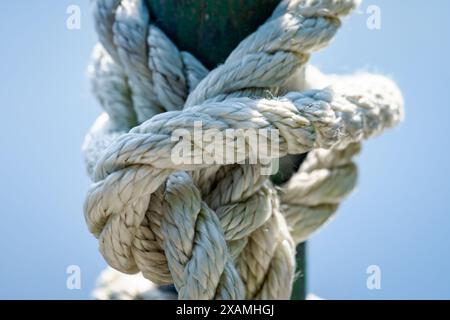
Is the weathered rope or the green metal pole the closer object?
the weathered rope

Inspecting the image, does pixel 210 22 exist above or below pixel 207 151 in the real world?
above

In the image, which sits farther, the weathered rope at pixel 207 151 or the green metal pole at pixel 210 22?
the green metal pole at pixel 210 22

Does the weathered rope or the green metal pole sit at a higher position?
the green metal pole

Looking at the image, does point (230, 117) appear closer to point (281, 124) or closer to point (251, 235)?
point (281, 124)

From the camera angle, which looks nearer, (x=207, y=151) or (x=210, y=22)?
(x=207, y=151)
